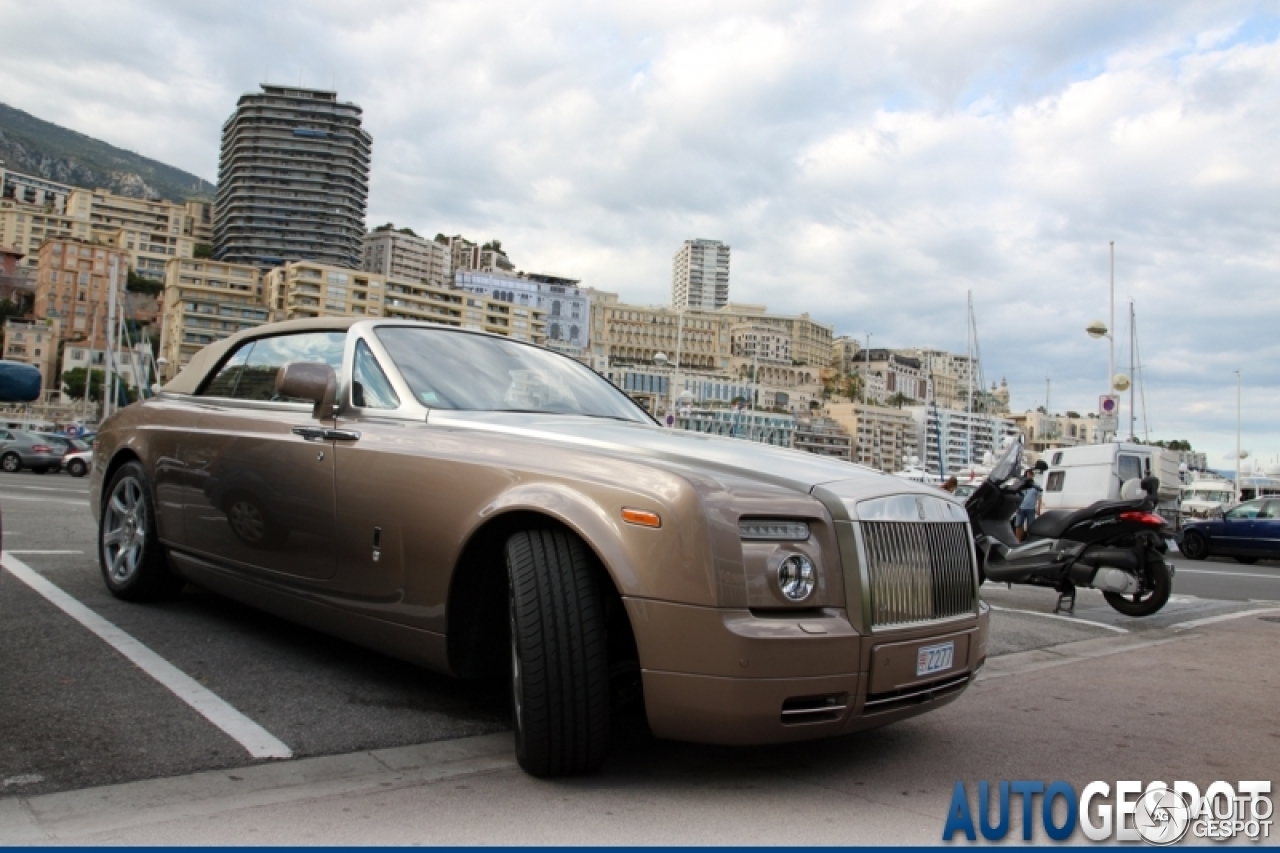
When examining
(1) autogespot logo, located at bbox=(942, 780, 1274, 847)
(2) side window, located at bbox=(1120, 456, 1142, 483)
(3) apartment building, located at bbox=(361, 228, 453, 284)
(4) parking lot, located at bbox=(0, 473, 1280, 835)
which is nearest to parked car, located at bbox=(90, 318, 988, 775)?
(4) parking lot, located at bbox=(0, 473, 1280, 835)

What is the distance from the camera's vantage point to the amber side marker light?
9.70 feet

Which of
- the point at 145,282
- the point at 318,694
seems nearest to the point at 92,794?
the point at 318,694

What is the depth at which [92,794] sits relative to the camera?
2795mm

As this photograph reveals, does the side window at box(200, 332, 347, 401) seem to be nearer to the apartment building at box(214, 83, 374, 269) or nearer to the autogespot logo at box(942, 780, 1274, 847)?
the autogespot logo at box(942, 780, 1274, 847)

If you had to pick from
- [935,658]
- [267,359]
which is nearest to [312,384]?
[267,359]

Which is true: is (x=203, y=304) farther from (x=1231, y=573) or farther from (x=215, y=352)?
(x=215, y=352)

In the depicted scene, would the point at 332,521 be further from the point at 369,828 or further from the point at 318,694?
the point at 369,828

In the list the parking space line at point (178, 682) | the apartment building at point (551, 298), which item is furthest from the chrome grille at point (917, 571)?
the apartment building at point (551, 298)

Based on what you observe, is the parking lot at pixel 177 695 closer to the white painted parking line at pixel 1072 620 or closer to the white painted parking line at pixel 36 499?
the white painted parking line at pixel 1072 620

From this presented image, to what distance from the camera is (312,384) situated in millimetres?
4113

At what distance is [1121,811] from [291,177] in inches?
7508

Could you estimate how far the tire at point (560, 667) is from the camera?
2.96m

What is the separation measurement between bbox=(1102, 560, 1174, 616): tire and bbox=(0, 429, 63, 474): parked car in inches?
1231

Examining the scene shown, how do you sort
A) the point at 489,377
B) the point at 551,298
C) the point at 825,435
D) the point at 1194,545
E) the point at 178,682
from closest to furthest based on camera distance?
the point at 178,682, the point at 489,377, the point at 1194,545, the point at 825,435, the point at 551,298
